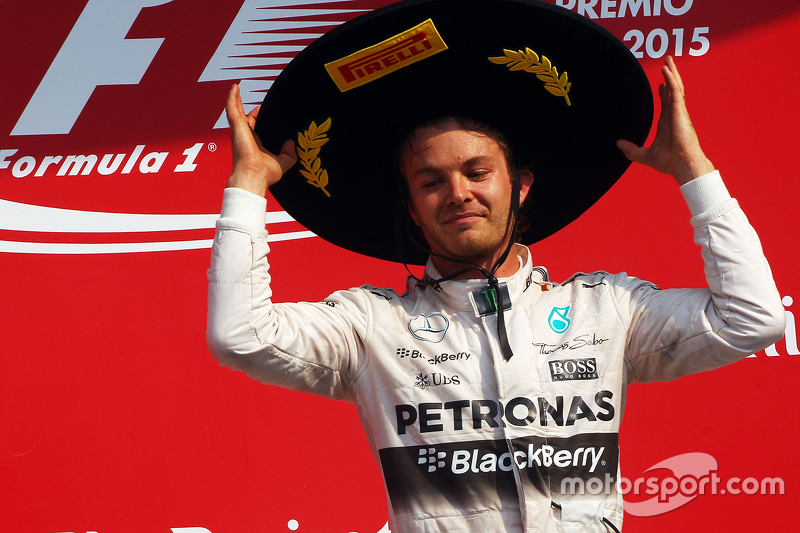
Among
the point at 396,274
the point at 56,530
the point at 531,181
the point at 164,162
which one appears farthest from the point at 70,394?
the point at 531,181

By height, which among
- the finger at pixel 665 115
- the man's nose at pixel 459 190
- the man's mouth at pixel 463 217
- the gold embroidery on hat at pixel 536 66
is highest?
the gold embroidery on hat at pixel 536 66

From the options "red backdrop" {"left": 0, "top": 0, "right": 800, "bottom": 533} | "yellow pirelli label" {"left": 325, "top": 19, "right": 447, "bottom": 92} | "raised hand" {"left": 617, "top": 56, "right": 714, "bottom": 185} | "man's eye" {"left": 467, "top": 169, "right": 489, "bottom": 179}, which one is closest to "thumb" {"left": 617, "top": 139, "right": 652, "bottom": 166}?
"raised hand" {"left": 617, "top": 56, "right": 714, "bottom": 185}

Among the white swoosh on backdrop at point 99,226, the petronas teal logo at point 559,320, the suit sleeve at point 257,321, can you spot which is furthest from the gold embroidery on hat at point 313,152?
the white swoosh on backdrop at point 99,226

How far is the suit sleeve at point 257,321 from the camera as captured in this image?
130 cm

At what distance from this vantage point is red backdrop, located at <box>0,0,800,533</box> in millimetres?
2316

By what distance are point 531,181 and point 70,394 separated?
162cm

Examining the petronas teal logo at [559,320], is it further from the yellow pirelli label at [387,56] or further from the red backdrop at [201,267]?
the red backdrop at [201,267]

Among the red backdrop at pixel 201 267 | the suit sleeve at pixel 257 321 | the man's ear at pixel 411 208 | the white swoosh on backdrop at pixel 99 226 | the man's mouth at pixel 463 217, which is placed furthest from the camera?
the white swoosh on backdrop at pixel 99 226

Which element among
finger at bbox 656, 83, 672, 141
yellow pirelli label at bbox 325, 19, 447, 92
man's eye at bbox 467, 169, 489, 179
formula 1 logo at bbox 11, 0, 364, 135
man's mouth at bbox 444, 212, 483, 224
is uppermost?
formula 1 logo at bbox 11, 0, 364, 135

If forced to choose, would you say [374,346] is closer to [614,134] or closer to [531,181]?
[531,181]

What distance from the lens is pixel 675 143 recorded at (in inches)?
56.3

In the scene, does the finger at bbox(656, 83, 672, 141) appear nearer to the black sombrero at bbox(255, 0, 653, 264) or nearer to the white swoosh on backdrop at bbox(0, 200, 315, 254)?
the black sombrero at bbox(255, 0, 653, 264)

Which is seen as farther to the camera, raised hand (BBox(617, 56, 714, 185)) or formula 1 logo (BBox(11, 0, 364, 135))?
formula 1 logo (BBox(11, 0, 364, 135))

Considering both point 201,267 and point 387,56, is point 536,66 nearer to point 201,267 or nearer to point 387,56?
point 387,56
